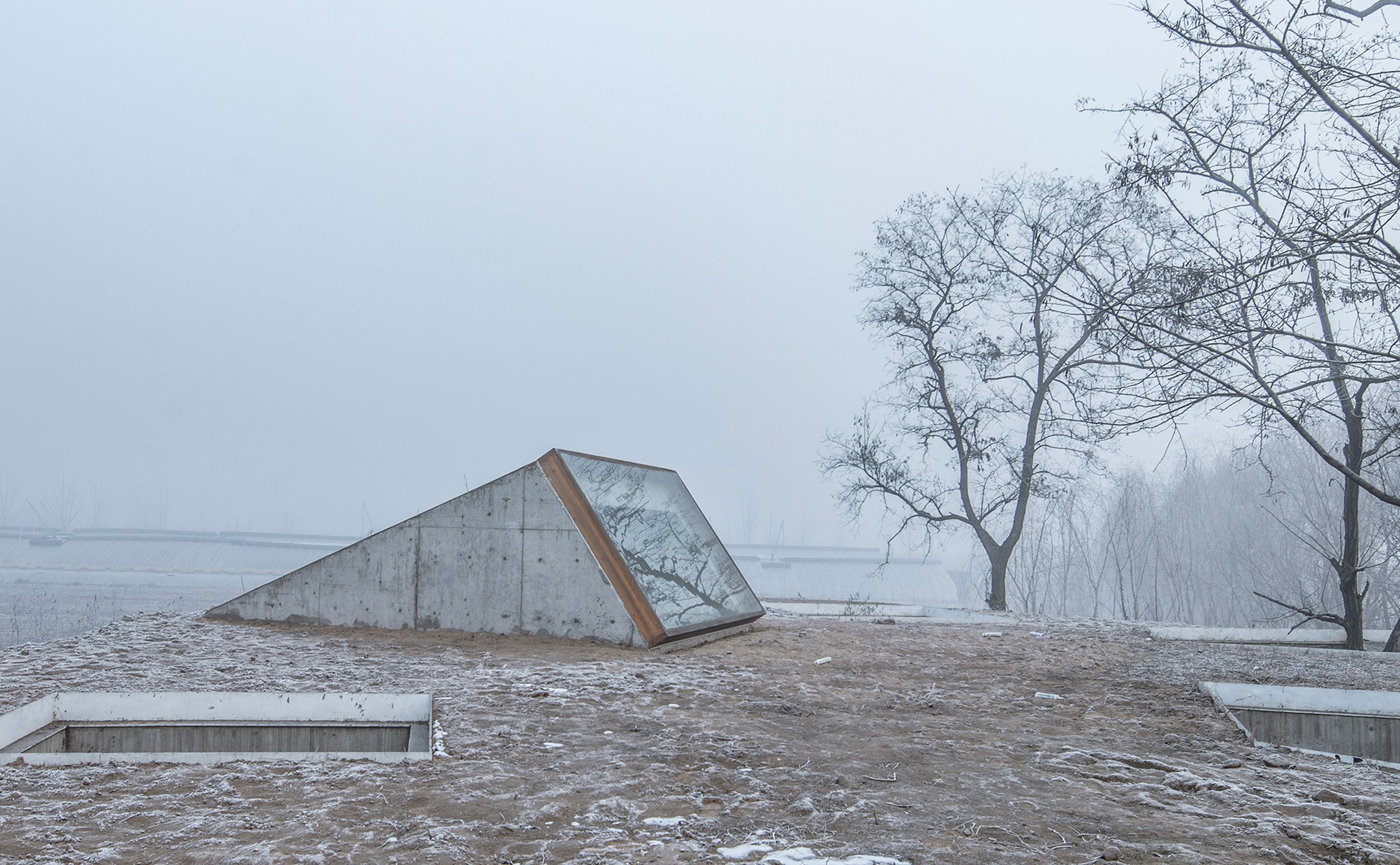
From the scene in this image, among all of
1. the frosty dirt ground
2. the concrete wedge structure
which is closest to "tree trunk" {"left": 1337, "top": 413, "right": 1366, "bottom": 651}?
the frosty dirt ground

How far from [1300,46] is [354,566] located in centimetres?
744

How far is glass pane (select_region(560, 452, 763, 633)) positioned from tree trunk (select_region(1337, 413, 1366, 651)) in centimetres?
553

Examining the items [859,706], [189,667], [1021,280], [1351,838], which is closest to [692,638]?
[859,706]

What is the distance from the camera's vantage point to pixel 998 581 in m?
14.8

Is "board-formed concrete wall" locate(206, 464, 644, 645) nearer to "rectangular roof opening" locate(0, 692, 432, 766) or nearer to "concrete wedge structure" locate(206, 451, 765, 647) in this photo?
"concrete wedge structure" locate(206, 451, 765, 647)

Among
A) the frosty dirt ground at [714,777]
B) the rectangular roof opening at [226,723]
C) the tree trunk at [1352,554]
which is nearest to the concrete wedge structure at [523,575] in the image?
the frosty dirt ground at [714,777]

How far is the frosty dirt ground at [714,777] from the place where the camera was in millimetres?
2410

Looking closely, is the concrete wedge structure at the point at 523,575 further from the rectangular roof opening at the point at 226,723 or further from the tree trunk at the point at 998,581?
the tree trunk at the point at 998,581

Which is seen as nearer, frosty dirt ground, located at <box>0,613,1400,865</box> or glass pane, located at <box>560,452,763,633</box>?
frosty dirt ground, located at <box>0,613,1400,865</box>

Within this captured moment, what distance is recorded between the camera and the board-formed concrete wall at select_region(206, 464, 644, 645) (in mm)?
6656

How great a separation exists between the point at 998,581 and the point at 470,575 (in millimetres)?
10455

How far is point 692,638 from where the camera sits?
678 centimetres

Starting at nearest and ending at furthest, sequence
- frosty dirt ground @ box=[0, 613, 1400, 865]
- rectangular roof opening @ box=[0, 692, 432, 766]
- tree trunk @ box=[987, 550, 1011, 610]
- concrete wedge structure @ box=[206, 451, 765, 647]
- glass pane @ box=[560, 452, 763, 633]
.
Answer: frosty dirt ground @ box=[0, 613, 1400, 865] < rectangular roof opening @ box=[0, 692, 432, 766] < concrete wedge structure @ box=[206, 451, 765, 647] < glass pane @ box=[560, 452, 763, 633] < tree trunk @ box=[987, 550, 1011, 610]

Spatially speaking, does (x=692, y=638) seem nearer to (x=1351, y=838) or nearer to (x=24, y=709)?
(x=24, y=709)
